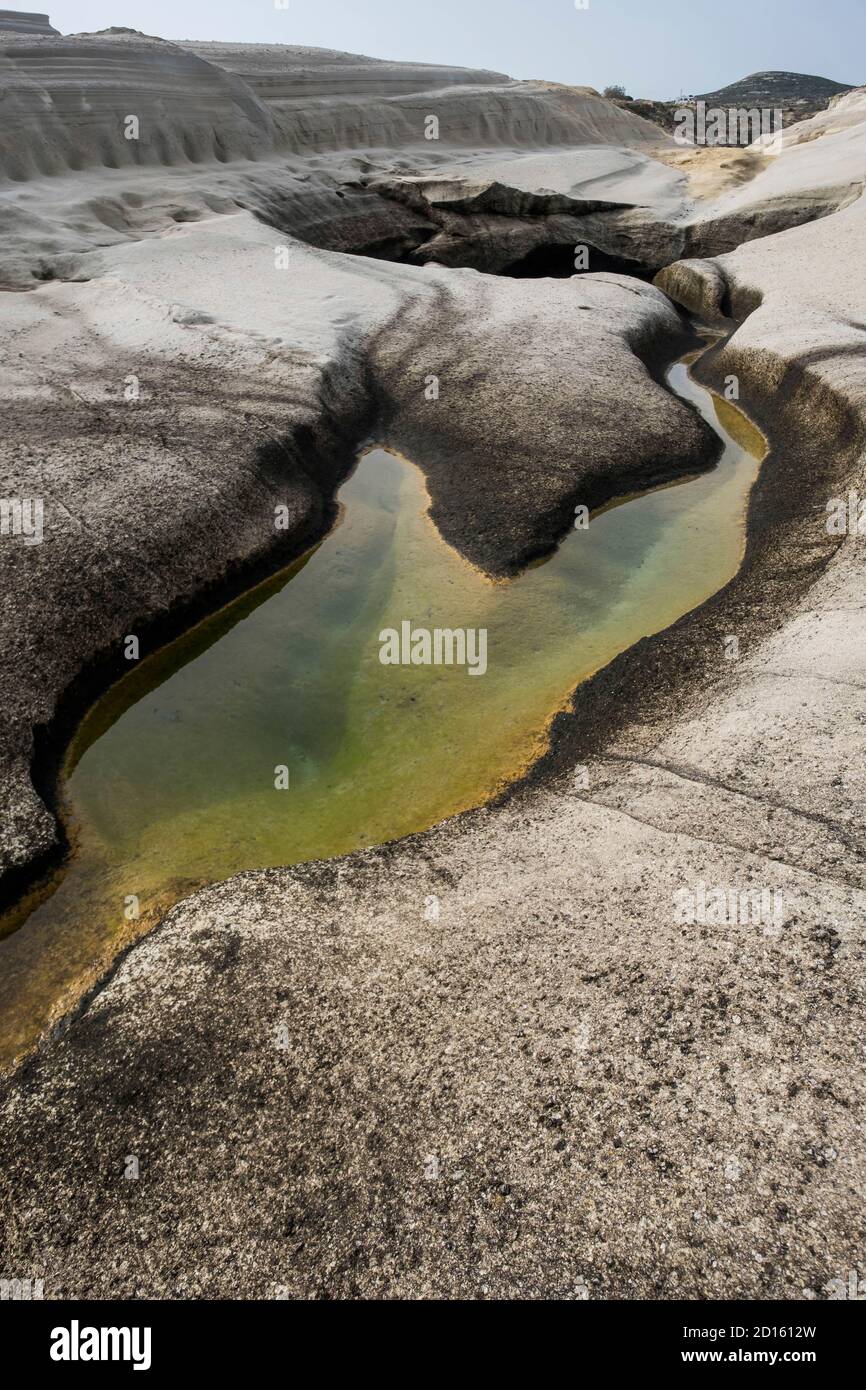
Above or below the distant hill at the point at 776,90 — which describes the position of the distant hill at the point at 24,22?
below

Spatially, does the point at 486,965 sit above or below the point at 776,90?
below

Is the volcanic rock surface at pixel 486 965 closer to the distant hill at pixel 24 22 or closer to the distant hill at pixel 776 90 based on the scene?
the distant hill at pixel 24 22

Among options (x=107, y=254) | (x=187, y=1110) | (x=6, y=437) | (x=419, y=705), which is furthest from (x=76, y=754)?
(x=107, y=254)

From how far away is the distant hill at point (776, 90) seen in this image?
225 feet

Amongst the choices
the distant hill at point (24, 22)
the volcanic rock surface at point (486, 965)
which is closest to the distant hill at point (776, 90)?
the distant hill at point (24, 22)

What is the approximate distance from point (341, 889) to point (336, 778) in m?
1.80

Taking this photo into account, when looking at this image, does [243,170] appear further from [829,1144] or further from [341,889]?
[829,1144]

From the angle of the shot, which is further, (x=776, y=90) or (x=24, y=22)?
(x=776, y=90)

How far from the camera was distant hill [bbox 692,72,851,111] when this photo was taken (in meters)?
68.6

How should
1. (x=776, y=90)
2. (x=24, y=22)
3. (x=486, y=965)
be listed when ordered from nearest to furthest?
(x=486, y=965) → (x=24, y=22) → (x=776, y=90)

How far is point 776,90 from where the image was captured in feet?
245

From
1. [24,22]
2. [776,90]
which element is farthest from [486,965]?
[776,90]

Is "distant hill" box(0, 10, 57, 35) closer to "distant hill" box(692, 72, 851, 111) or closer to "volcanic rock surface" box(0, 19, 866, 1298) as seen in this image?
"volcanic rock surface" box(0, 19, 866, 1298)

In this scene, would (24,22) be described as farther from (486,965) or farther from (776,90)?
(776,90)
